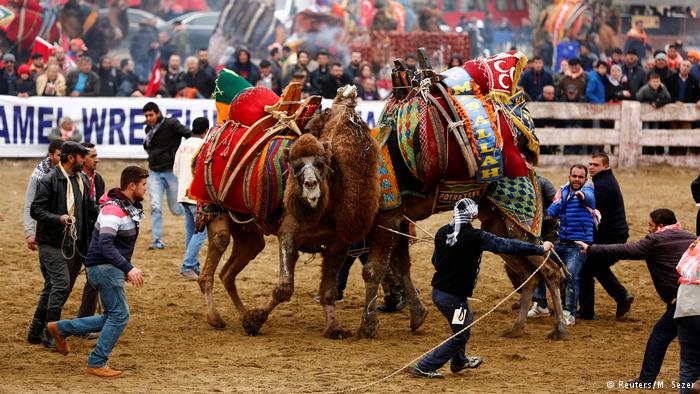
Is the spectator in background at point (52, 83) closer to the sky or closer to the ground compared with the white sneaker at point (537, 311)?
closer to the sky

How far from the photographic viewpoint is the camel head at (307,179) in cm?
981

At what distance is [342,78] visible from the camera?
69.3 feet

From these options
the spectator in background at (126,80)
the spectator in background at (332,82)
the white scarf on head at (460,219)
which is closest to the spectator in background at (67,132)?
the spectator in background at (126,80)

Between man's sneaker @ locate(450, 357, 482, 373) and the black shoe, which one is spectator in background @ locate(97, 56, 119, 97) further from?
man's sneaker @ locate(450, 357, 482, 373)

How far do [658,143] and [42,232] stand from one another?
14.0 meters

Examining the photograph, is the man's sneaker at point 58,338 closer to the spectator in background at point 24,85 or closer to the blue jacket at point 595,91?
the spectator in background at point 24,85

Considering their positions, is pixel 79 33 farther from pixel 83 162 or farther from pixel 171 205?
pixel 83 162

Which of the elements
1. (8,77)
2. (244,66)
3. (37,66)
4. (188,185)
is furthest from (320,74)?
(188,185)

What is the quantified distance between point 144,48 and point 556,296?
1994 cm

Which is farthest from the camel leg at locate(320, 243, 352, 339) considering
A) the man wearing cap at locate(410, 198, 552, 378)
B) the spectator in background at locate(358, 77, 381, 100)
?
the spectator in background at locate(358, 77, 381, 100)

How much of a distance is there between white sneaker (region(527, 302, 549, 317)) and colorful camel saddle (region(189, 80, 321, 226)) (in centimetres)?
309

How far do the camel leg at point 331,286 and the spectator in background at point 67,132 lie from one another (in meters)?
7.97

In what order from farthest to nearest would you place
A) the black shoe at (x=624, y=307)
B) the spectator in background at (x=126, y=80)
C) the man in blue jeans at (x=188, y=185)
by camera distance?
the spectator in background at (x=126, y=80) < the man in blue jeans at (x=188, y=185) < the black shoe at (x=624, y=307)

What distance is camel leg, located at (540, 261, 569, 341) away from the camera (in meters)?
10.7
